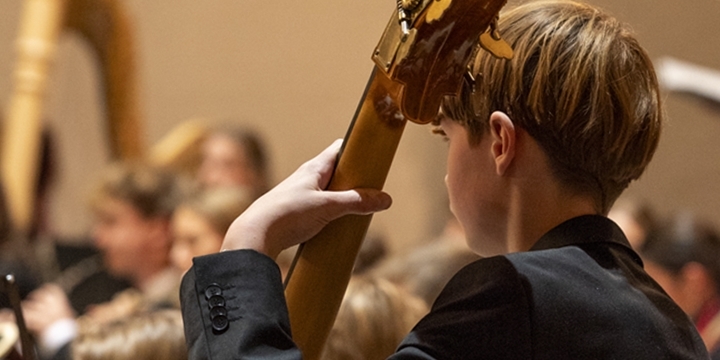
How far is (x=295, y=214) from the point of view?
1018mm

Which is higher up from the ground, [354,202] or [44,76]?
[354,202]

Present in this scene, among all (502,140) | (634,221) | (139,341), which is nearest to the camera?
(502,140)

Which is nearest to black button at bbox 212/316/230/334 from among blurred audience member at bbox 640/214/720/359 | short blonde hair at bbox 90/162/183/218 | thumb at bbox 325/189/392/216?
thumb at bbox 325/189/392/216

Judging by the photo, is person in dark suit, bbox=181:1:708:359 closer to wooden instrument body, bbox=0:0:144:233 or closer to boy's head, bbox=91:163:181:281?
boy's head, bbox=91:163:181:281

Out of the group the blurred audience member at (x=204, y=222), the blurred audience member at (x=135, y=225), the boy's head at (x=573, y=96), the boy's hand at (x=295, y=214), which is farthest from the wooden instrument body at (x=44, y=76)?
the boy's head at (x=573, y=96)

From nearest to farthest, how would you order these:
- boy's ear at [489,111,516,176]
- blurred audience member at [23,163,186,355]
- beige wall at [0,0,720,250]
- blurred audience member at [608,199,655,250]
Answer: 1. boy's ear at [489,111,516,176]
2. blurred audience member at [608,199,655,250]
3. blurred audience member at [23,163,186,355]
4. beige wall at [0,0,720,250]

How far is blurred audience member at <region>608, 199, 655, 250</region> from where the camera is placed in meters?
3.06

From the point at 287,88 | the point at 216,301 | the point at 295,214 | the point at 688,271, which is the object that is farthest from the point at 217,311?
the point at 287,88

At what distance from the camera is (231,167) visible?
362 cm

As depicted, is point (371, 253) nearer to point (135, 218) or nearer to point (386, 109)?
point (135, 218)

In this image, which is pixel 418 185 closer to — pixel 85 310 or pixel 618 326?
pixel 85 310

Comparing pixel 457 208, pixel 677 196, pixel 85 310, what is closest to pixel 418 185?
pixel 677 196

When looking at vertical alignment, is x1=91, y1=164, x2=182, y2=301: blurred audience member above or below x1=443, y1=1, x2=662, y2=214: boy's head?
below

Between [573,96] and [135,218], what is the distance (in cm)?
247
